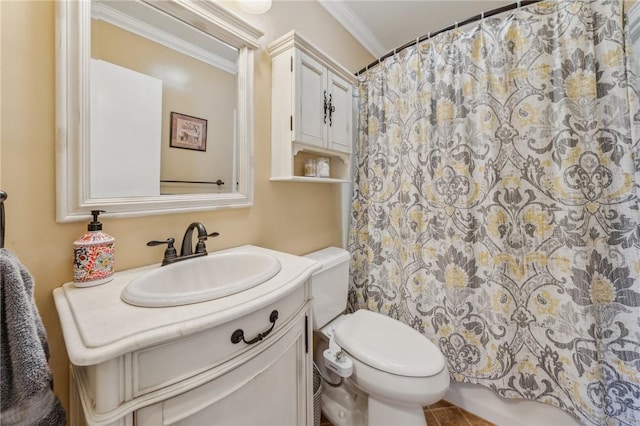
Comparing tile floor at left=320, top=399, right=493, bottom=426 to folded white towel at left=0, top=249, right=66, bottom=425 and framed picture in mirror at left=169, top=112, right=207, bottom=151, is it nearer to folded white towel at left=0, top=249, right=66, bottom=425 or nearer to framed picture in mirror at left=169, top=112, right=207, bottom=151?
folded white towel at left=0, top=249, right=66, bottom=425

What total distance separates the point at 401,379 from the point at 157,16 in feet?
5.29

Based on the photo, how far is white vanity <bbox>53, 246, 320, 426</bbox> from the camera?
0.41 metres

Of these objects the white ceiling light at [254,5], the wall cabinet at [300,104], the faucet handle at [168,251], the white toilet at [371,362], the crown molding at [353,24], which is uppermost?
the crown molding at [353,24]

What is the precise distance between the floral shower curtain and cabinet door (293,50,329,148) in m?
0.46

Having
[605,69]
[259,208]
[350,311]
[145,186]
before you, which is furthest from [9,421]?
[605,69]

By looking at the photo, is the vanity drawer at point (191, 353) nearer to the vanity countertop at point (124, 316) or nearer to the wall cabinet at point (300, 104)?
the vanity countertop at point (124, 316)

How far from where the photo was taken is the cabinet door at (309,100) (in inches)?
45.5

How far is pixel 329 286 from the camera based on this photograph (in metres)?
1.27

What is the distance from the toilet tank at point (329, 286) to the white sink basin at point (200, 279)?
0.37 m

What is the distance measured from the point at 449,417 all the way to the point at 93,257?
1.78 metres

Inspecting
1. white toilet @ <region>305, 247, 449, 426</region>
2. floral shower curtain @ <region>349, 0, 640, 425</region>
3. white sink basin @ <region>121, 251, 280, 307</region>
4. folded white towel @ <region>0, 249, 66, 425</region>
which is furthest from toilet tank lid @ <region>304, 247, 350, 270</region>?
folded white towel @ <region>0, 249, 66, 425</region>

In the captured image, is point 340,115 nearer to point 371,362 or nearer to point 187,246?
point 187,246

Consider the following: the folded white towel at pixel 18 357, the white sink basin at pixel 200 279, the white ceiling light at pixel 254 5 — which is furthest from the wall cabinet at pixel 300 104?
the folded white towel at pixel 18 357

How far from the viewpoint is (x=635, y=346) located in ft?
3.07
